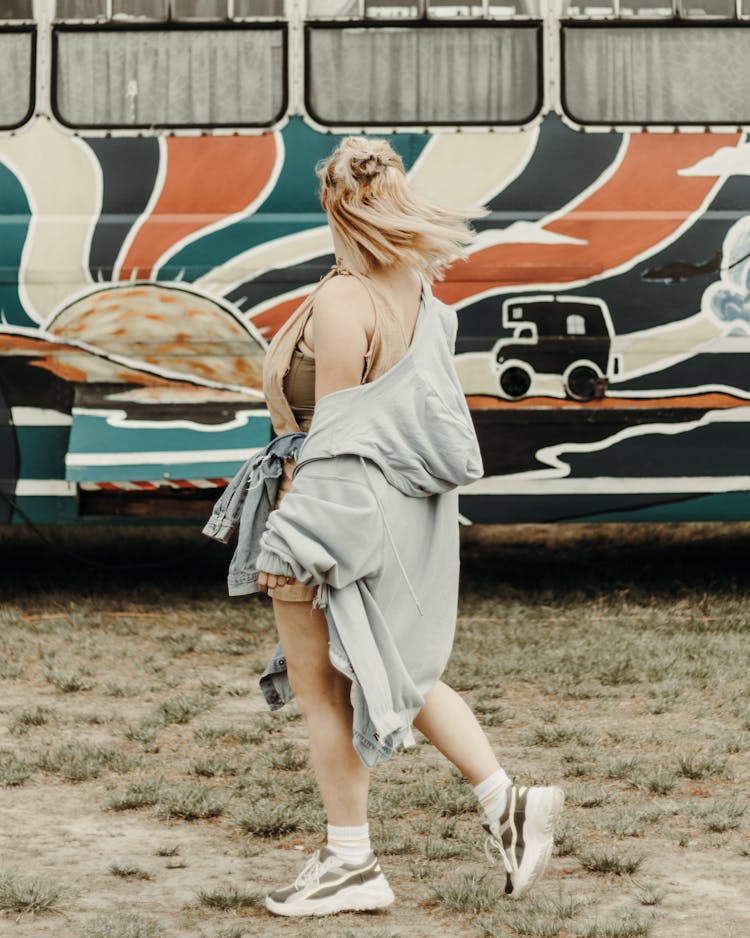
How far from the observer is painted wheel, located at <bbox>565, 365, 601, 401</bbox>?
24.2ft

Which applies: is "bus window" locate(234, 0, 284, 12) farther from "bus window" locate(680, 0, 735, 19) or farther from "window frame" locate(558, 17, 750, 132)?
"bus window" locate(680, 0, 735, 19)

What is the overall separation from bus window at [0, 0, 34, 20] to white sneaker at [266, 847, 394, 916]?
485cm

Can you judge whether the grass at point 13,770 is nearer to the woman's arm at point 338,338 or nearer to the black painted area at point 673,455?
the woman's arm at point 338,338

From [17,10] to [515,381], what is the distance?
9.52ft

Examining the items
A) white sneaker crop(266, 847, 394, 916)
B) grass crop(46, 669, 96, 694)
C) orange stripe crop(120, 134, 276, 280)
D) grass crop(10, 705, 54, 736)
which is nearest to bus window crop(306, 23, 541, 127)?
orange stripe crop(120, 134, 276, 280)

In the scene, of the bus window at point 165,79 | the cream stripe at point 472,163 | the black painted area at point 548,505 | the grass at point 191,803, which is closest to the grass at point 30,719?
the grass at point 191,803

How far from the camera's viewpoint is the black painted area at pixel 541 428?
24.3 feet

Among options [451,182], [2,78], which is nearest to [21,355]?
[2,78]

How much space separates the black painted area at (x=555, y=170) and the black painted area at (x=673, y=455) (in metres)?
1.17

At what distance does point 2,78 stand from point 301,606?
14.7 feet

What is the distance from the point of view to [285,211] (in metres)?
7.39

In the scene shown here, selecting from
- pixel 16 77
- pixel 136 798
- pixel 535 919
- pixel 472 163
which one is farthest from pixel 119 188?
pixel 535 919

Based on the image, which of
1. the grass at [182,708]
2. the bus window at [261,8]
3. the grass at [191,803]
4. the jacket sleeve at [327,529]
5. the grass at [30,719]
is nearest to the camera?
the jacket sleeve at [327,529]

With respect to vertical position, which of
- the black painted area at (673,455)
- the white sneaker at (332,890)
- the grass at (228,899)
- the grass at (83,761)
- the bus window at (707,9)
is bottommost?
the grass at (83,761)
